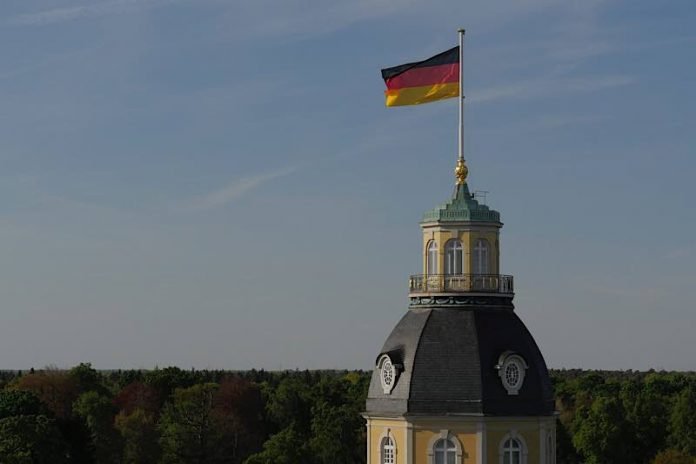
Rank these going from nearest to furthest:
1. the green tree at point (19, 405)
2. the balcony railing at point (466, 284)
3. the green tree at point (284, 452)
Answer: the balcony railing at point (466, 284) < the green tree at point (284, 452) < the green tree at point (19, 405)

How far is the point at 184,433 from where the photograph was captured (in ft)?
371

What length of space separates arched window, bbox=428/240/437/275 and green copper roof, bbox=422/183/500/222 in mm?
921

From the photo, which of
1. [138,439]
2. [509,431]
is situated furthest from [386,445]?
[138,439]

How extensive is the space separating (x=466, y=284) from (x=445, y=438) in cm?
595

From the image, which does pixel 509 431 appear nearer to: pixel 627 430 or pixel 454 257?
pixel 454 257

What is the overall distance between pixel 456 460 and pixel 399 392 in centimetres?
326

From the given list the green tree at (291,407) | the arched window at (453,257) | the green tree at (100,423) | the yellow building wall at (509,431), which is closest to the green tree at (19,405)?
the green tree at (100,423)

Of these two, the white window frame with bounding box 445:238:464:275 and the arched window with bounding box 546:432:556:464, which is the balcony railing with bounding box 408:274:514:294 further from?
the arched window with bounding box 546:432:556:464

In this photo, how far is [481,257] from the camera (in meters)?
55.9

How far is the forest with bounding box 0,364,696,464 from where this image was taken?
102750mm

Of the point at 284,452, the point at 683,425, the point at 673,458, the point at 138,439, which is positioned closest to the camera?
the point at 284,452

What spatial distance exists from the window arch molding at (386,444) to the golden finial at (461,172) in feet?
32.8

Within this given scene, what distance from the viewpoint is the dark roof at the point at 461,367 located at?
53.1m

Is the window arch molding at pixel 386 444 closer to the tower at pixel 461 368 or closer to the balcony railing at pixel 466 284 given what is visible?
the tower at pixel 461 368
